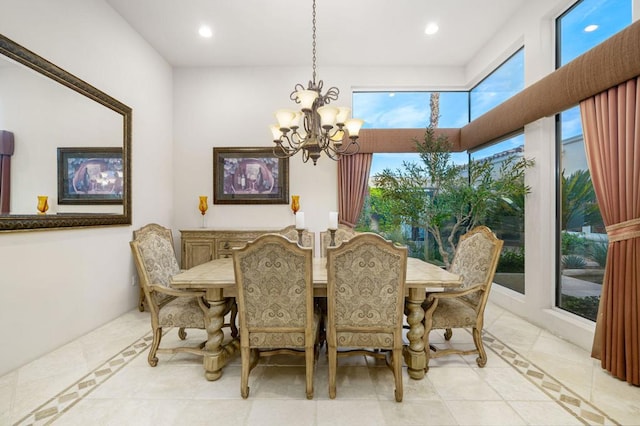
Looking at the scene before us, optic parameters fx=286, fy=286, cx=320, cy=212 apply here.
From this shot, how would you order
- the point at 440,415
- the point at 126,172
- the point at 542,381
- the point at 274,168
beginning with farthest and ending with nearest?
the point at 274,168, the point at 126,172, the point at 542,381, the point at 440,415

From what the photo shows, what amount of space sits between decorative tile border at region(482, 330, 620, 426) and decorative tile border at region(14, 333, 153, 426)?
3.05 meters

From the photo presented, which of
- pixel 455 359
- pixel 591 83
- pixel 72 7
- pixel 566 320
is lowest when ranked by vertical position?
pixel 455 359

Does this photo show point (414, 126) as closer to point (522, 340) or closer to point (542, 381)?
point (522, 340)

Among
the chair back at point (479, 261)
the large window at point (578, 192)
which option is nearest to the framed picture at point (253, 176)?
the chair back at point (479, 261)

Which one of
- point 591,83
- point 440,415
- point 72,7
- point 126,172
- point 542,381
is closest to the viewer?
point 440,415

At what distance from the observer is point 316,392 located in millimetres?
1927

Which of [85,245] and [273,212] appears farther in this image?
[273,212]

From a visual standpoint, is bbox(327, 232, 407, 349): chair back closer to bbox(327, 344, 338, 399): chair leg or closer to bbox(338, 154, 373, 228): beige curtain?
bbox(327, 344, 338, 399): chair leg

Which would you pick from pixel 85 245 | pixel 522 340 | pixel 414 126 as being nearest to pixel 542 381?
pixel 522 340

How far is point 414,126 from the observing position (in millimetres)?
4434

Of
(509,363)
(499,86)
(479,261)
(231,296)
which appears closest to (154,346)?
(231,296)

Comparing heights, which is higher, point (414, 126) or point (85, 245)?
point (414, 126)

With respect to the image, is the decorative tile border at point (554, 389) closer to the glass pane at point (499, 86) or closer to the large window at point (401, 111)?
the large window at point (401, 111)

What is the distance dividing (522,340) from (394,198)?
1985mm
